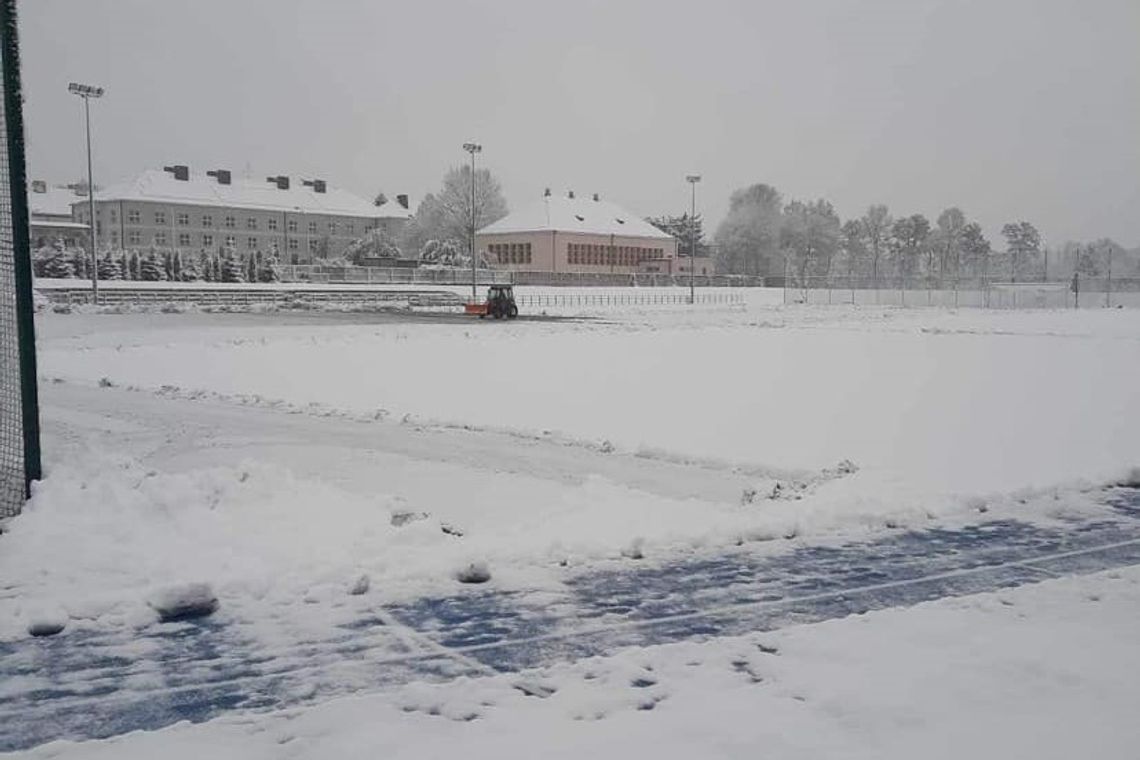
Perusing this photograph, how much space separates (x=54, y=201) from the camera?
110 metres

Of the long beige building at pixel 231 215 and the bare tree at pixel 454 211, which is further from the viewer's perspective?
the bare tree at pixel 454 211

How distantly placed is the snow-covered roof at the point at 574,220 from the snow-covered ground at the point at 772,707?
92131 mm

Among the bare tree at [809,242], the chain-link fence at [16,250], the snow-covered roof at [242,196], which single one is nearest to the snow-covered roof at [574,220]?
the snow-covered roof at [242,196]

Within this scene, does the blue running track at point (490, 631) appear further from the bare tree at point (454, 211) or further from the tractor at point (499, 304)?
the bare tree at point (454, 211)

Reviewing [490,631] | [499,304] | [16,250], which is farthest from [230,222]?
[490,631]

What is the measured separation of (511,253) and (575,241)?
7090 millimetres

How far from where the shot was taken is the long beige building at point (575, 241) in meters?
96.7

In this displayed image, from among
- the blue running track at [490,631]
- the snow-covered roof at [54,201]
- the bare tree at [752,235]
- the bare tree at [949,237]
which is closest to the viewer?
the blue running track at [490,631]

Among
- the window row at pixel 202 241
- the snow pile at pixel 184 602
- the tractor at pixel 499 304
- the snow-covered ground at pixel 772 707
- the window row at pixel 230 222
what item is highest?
the window row at pixel 230 222

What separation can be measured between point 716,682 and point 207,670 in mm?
2794

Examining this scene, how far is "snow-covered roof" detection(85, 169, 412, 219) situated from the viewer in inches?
3681

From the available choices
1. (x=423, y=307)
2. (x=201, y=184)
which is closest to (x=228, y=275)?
(x=423, y=307)

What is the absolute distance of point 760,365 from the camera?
22781mm

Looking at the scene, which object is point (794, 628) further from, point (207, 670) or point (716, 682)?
point (207, 670)
